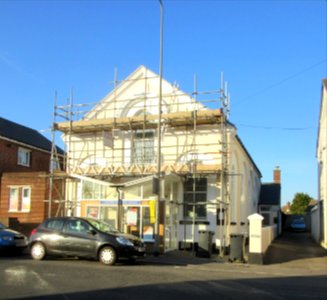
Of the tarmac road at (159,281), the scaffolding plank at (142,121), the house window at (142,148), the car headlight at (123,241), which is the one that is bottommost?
the tarmac road at (159,281)

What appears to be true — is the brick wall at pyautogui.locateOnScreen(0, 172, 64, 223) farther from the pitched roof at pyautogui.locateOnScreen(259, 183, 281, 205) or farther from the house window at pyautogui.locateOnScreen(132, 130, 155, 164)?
the pitched roof at pyautogui.locateOnScreen(259, 183, 281, 205)

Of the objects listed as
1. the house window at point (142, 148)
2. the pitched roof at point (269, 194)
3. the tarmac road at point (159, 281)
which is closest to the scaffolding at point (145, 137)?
the house window at point (142, 148)

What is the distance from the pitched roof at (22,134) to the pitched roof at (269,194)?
19.4 meters

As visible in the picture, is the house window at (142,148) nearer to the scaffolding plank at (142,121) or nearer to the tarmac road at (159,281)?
the scaffolding plank at (142,121)

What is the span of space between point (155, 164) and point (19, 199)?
1019 cm

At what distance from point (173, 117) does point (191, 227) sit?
18.0 ft

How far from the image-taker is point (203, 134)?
22.5 m

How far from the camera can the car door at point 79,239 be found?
15.1 m

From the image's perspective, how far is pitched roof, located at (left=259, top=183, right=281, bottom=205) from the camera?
3972 cm

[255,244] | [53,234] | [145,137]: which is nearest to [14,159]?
[145,137]

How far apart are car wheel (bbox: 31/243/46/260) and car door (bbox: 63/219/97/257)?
3.09 feet

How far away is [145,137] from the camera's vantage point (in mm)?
24359

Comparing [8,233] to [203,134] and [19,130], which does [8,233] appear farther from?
[19,130]

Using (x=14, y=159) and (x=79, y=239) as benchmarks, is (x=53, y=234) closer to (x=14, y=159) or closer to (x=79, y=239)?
(x=79, y=239)
